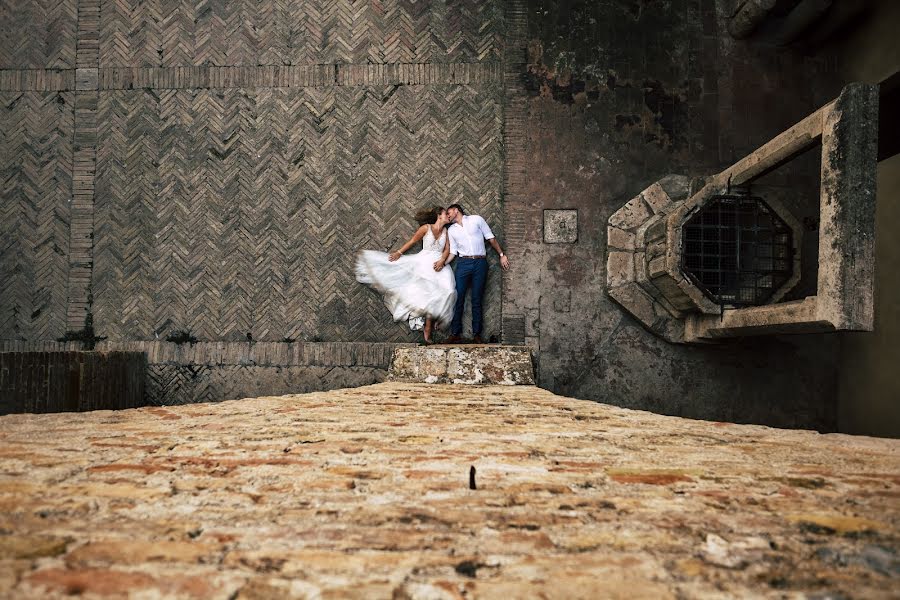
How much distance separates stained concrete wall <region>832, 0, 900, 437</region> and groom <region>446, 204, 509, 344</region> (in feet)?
16.4

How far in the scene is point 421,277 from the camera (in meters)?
7.61

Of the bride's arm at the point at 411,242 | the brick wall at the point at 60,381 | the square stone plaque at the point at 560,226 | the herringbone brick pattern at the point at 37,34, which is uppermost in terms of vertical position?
the herringbone brick pattern at the point at 37,34

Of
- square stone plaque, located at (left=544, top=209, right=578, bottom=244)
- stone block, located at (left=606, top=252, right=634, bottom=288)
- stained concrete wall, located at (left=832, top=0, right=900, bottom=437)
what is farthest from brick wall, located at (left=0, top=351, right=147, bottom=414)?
stained concrete wall, located at (left=832, top=0, right=900, bottom=437)

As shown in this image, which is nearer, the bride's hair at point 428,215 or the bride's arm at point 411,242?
the bride's arm at point 411,242

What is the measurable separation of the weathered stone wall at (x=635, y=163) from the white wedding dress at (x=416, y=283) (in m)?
0.97

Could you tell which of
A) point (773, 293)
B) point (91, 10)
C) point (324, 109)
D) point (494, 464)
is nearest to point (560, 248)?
point (773, 293)

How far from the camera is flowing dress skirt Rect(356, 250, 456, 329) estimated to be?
297 inches

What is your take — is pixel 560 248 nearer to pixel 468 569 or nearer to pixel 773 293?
pixel 773 293

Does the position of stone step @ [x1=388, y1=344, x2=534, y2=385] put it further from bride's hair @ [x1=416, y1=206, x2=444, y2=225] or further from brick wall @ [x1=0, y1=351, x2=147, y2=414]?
brick wall @ [x1=0, y1=351, x2=147, y2=414]

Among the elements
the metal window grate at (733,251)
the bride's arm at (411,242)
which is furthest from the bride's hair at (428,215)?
the metal window grate at (733,251)

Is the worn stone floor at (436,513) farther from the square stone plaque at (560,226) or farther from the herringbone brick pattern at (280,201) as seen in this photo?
the square stone plaque at (560,226)

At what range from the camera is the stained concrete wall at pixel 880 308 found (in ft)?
23.1

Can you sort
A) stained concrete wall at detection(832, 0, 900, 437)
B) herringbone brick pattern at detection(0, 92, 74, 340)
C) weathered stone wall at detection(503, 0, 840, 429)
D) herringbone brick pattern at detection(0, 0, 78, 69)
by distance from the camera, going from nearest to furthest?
stained concrete wall at detection(832, 0, 900, 437) < weathered stone wall at detection(503, 0, 840, 429) < herringbone brick pattern at detection(0, 92, 74, 340) < herringbone brick pattern at detection(0, 0, 78, 69)

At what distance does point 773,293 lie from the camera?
6.80m
